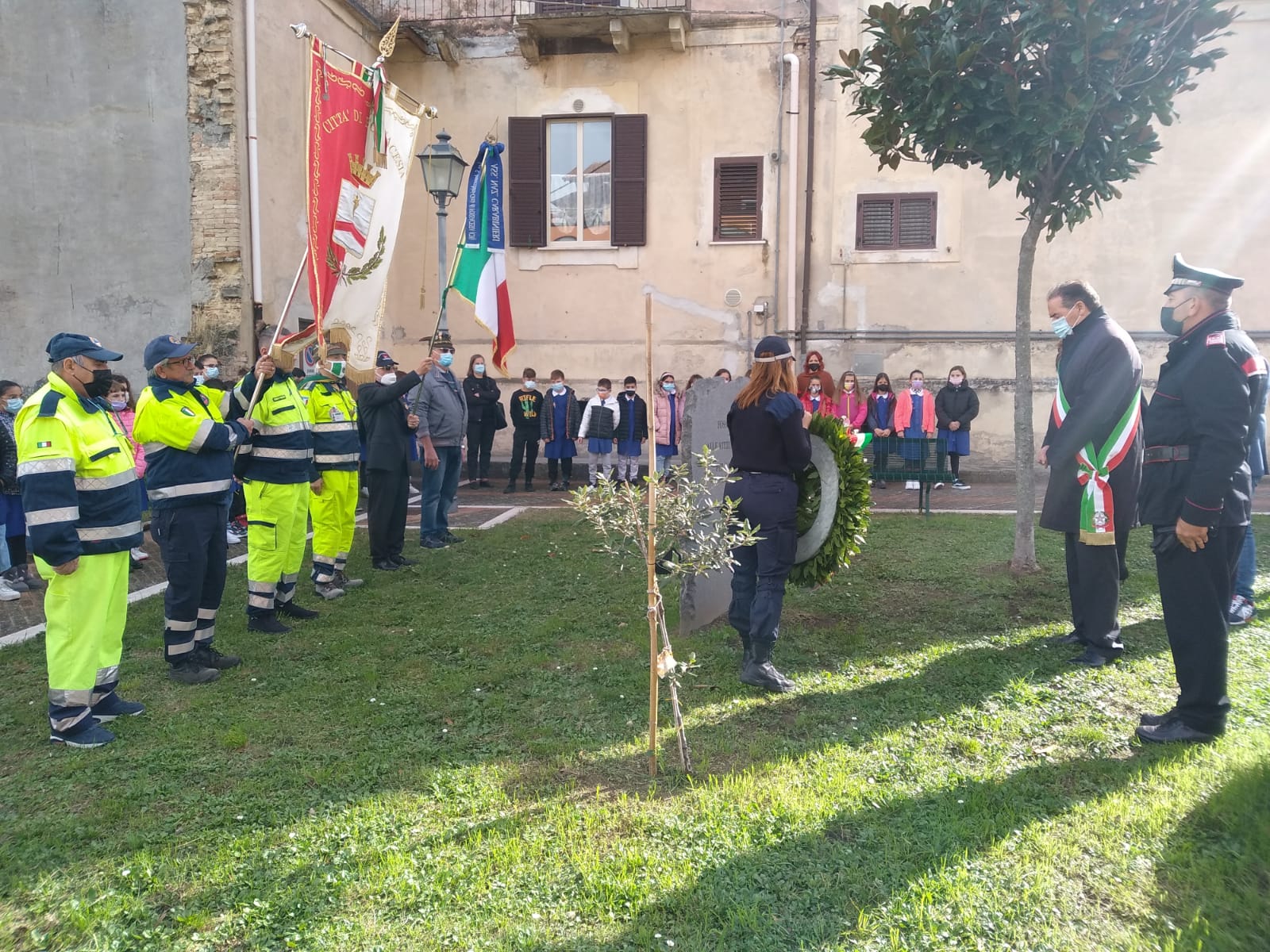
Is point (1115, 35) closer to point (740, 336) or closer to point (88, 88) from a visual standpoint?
point (740, 336)

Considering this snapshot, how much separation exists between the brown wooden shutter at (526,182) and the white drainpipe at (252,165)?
4.70 meters

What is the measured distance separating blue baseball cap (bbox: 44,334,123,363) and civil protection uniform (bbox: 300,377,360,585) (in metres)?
2.50

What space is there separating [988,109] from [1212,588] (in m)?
3.86

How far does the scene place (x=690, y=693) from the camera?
500 cm

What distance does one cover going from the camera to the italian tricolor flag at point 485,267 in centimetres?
934

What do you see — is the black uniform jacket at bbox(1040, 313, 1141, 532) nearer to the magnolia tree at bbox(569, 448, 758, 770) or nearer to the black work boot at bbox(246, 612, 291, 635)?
the magnolia tree at bbox(569, 448, 758, 770)

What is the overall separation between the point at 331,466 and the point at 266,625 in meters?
1.46

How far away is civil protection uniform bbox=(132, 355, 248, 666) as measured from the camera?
5230 millimetres

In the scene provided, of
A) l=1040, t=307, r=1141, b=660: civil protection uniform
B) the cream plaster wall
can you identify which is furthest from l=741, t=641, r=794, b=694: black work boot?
the cream plaster wall

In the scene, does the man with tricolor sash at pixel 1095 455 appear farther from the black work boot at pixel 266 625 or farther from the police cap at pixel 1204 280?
the black work boot at pixel 266 625

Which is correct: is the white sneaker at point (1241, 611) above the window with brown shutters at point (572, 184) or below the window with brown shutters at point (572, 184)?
below

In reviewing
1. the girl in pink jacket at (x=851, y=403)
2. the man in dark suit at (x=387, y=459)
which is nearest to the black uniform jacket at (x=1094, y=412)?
the man in dark suit at (x=387, y=459)

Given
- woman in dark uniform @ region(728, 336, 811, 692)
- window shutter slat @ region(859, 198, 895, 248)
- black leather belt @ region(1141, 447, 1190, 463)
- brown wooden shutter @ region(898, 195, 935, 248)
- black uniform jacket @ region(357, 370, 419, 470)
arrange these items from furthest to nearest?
window shutter slat @ region(859, 198, 895, 248) → brown wooden shutter @ region(898, 195, 935, 248) → black uniform jacket @ region(357, 370, 419, 470) → woman in dark uniform @ region(728, 336, 811, 692) → black leather belt @ region(1141, 447, 1190, 463)

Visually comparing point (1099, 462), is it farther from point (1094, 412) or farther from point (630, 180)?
point (630, 180)
